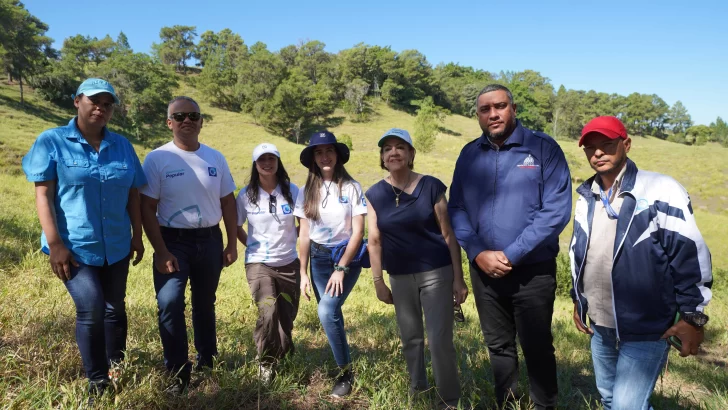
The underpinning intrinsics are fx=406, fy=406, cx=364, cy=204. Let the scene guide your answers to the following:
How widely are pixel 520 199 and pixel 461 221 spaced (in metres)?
0.42

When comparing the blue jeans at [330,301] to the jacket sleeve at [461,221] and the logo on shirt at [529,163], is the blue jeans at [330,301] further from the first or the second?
the logo on shirt at [529,163]

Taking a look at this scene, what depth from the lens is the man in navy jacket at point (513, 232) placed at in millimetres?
2543

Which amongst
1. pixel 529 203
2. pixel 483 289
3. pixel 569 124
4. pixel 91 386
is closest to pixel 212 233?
pixel 91 386

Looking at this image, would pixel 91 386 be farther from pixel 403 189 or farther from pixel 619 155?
pixel 619 155

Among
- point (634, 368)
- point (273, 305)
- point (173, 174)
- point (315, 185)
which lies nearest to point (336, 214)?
point (315, 185)

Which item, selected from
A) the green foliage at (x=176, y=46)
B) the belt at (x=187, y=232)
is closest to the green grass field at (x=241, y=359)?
the belt at (x=187, y=232)

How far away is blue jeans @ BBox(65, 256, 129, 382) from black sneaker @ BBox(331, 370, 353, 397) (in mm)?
1507

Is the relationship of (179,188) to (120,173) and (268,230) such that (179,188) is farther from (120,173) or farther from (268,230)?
(268,230)

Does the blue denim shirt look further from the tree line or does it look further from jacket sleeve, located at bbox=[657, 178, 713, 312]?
the tree line

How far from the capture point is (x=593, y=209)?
2279mm

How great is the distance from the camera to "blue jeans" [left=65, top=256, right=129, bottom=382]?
2.43 meters

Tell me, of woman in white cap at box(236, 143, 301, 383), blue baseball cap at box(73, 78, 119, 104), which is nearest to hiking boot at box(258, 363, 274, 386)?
woman in white cap at box(236, 143, 301, 383)

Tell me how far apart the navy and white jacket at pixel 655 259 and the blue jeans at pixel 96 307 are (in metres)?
2.96

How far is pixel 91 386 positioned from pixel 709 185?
4056 cm
